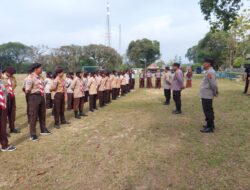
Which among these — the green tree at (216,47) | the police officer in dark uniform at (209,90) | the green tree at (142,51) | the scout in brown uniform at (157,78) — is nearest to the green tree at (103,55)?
the green tree at (142,51)

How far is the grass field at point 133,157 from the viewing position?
4176 millimetres

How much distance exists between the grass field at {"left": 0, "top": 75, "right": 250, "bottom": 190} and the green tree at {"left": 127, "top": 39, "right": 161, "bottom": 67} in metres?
54.1

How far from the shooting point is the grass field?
4176 mm

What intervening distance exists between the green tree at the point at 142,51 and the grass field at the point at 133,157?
5415cm

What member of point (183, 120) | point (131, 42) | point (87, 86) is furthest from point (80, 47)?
point (183, 120)

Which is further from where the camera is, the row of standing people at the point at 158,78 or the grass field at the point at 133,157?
the row of standing people at the point at 158,78

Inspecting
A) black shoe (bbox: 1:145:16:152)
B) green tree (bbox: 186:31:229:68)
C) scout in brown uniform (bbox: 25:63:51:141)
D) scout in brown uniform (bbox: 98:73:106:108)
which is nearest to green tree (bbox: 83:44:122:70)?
green tree (bbox: 186:31:229:68)

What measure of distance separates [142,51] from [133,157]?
57532 mm

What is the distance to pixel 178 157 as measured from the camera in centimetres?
514

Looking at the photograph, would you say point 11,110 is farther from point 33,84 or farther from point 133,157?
point 133,157

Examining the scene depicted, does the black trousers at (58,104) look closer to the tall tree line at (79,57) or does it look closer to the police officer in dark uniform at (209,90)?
the police officer in dark uniform at (209,90)

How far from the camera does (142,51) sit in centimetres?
6141

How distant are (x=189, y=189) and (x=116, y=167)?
1429 millimetres

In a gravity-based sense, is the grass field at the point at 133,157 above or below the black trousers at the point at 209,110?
below
